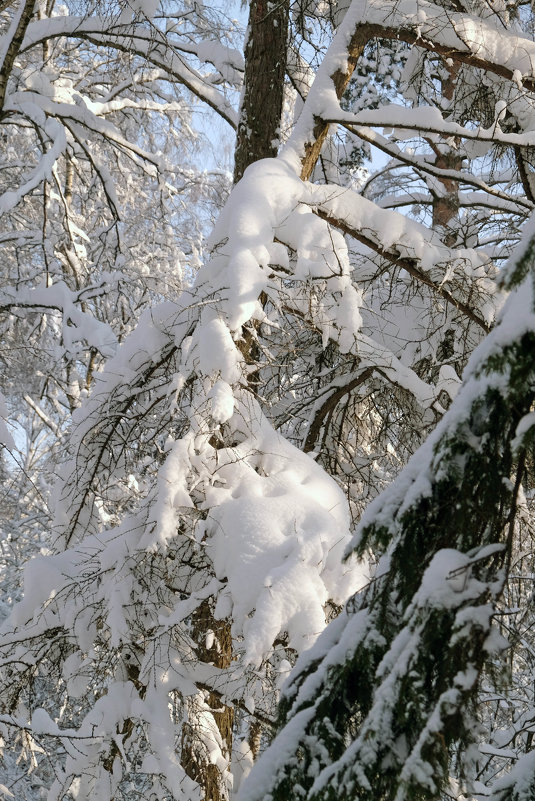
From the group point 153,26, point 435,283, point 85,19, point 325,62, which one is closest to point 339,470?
point 435,283

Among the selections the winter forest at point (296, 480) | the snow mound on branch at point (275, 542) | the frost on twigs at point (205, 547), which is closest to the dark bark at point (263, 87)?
the winter forest at point (296, 480)

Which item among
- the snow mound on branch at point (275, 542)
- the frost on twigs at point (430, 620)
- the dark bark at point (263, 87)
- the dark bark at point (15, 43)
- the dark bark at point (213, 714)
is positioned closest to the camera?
the frost on twigs at point (430, 620)

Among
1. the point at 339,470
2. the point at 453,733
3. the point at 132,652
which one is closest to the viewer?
the point at 453,733

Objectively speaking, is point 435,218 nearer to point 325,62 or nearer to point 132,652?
point 325,62

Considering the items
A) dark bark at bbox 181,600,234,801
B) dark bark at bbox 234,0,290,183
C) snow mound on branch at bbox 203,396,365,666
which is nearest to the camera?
snow mound on branch at bbox 203,396,365,666

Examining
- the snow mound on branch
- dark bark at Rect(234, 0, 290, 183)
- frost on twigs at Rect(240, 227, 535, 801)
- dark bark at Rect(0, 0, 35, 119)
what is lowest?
frost on twigs at Rect(240, 227, 535, 801)

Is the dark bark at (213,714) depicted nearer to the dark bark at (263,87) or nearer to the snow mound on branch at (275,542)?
the snow mound on branch at (275,542)

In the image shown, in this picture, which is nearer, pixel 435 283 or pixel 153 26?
pixel 435 283

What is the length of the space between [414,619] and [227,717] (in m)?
2.86

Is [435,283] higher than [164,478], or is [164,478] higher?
[435,283]

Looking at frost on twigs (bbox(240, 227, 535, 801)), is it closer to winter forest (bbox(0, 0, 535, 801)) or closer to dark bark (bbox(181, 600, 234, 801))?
winter forest (bbox(0, 0, 535, 801))

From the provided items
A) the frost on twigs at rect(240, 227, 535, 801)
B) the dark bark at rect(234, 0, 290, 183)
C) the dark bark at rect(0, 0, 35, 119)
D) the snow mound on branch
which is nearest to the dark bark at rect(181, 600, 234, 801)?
the snow mound on branch

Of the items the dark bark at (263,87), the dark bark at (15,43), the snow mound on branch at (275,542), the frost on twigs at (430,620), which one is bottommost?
the frost on twigs at (430,620)

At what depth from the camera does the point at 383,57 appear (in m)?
10.4
